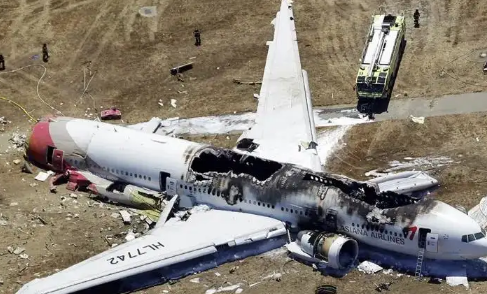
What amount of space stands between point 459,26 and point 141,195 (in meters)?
28.8

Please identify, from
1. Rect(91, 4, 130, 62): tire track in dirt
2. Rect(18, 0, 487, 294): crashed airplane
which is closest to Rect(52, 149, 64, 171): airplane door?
Rect(18, 0, 487, 294): crashed airplane

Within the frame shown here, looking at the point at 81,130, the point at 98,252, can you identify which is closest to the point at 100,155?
the point at 81,130

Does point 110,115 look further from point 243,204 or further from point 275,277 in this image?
point 275,277

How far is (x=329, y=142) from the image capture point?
178 ft

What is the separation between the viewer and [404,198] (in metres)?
43.5

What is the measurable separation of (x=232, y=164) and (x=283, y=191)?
3485 millimetres

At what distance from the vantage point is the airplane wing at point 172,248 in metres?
41.7

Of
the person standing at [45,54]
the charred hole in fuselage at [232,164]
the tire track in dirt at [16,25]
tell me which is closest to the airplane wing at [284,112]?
the charred hole in fuselage at [232,164]

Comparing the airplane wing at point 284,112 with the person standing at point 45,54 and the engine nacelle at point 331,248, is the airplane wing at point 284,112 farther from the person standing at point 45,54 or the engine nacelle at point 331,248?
the person standing at point 45,54

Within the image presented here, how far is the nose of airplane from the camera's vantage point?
51.7 m

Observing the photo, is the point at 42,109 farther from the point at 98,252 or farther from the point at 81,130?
the point at 98,252

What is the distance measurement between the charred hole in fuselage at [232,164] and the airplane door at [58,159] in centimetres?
854

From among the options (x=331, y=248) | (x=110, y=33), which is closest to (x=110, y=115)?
(x=110, y=33)

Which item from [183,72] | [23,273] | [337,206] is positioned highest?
[183,72]
